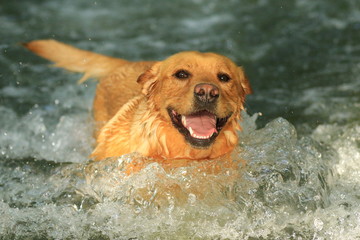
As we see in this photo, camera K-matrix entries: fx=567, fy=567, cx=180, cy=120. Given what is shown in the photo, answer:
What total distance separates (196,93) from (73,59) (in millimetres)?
2214

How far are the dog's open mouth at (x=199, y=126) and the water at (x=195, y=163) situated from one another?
12.3 inches

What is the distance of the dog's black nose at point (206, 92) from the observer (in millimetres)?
3943

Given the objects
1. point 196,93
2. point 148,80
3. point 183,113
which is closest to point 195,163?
point 183,113

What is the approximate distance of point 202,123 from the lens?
4117 millimetres

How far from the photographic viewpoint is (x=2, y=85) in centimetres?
721

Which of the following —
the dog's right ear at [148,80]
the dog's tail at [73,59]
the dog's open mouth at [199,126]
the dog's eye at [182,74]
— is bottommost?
the dog's tail at [73,59]

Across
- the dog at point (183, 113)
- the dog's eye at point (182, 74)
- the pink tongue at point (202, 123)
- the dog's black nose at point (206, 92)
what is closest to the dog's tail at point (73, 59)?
the dog at point (183, 113)

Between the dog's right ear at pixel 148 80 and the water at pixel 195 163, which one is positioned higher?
the dog's right ear at pixel 148 80

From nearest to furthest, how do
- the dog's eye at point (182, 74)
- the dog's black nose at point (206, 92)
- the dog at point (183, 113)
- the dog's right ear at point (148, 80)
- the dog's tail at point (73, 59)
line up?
the dog's black nose at point (206, 92) < the dog at point (183, 113) < the dog's eye at point (182, 74) < the dog's right ear at point (148, 80) < the dog's tail at point (73, 59)

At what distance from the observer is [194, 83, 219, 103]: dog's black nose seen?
394cm

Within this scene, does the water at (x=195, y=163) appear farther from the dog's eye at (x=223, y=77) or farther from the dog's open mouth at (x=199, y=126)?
the dog's eye at (x=223, y=77)

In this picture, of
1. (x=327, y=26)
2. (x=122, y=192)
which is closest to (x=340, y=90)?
(x=327, y=26)

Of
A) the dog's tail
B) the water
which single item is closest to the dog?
the water

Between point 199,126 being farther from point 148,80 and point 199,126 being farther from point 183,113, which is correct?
point 148,80
